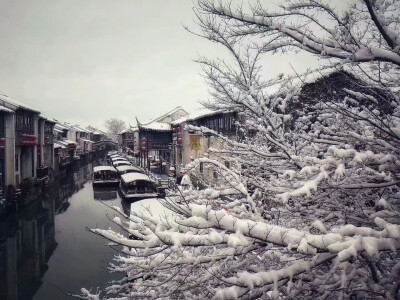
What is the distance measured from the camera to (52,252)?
1398cm

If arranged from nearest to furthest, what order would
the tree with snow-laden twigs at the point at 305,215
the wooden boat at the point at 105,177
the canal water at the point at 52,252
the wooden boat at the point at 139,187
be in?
1. the tree with snow-laden twigs at the point at 305,215
2. the canal water at the point at 52,252
3. the wooden boat at the point at 139,187
4. the wooden boat at the point at 105,177

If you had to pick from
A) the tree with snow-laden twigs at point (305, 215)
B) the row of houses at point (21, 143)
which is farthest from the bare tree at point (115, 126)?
the tree with snow-laden twigs at point (305, 215)

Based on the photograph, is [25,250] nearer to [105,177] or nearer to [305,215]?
[305,215]

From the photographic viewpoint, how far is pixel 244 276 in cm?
203

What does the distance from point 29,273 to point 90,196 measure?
623 inches

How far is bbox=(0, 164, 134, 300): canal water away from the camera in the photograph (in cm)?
1071

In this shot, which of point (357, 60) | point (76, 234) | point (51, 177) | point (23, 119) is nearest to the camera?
point (357, 60)

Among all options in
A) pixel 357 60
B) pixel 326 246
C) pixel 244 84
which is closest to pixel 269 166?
pixel 244 84

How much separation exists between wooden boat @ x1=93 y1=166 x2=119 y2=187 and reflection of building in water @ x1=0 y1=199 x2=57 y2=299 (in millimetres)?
9675

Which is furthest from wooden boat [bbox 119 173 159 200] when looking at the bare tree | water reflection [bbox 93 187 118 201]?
the bare tree

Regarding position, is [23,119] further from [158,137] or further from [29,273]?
[29,273]

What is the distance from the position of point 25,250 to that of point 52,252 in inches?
61.1

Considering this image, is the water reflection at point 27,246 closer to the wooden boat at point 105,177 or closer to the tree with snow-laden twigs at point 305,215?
the wooden boat at point 105,177

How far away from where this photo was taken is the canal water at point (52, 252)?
35.1 feet
